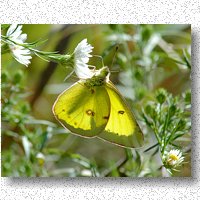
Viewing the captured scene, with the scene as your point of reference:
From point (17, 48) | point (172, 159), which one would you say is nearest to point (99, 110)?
point (172, 159)

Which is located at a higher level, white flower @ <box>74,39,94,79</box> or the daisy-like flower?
white flower @ <box>74,39,94,79</box>

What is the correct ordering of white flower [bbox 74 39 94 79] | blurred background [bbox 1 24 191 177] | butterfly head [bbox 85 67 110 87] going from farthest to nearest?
blurred background [bbox 1 24 191 177], butterfly head [bbox 85 67 110 87], white flower [bbox 74 39 94 79]

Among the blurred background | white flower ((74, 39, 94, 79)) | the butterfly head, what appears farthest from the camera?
the blurred background

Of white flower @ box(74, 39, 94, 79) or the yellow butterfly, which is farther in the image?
the yellow butterfly

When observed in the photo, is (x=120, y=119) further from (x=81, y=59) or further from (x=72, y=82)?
(x=81, y=59)

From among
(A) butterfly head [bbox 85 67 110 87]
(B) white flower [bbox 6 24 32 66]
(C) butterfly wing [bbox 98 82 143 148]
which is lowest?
(C) butterfly wing [bbox 98 82 143 148]

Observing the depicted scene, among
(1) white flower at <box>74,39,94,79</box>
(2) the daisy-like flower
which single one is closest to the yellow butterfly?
(2) the daisy-like flower

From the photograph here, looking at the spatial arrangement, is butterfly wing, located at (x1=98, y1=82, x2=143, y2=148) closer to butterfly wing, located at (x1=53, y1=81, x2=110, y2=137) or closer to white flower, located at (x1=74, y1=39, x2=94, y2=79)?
butterfly wing, located at (x1=53, y1=81, x2=110, y2=137)

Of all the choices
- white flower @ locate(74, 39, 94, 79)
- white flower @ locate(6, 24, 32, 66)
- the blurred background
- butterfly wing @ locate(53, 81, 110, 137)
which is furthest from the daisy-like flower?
white flower @ locate(6, 24, 32, 66)

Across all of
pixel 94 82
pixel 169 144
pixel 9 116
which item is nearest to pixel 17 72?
pixel 9 116

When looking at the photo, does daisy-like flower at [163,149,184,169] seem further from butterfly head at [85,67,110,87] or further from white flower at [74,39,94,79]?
white flower at [74,39,94,79]
